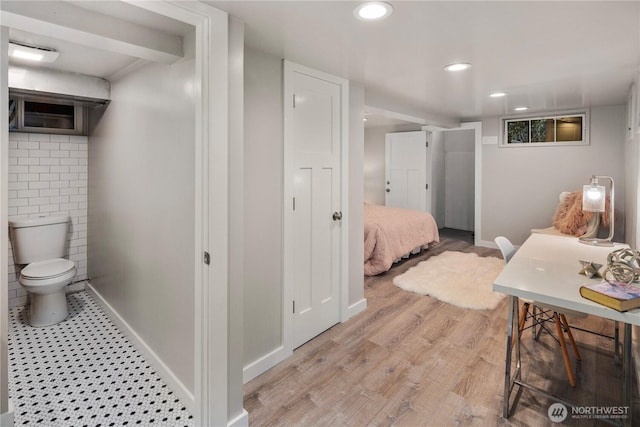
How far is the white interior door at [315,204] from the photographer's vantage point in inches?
98.6

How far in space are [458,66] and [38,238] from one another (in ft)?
12.4

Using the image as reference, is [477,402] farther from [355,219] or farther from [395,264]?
[395,264]

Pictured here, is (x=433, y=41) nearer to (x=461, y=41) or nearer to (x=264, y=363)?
(x=461, y=41)

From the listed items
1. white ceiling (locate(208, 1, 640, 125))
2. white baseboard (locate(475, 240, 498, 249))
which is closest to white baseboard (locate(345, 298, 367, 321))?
white ceiling (locate(208, 1, 640, 125))

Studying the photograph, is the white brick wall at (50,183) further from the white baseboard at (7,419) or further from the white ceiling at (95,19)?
the white baseboard at (7,419)

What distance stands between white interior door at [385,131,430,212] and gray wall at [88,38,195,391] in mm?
4797

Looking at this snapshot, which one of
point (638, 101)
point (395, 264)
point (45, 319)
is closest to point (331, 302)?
point (395, 264)

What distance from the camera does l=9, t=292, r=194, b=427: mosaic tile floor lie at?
6.20ft

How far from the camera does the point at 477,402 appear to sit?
1.99m

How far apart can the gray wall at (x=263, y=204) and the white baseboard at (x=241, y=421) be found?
1.33ft

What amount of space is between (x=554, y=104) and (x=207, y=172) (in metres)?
4.46

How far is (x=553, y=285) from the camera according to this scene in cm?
170

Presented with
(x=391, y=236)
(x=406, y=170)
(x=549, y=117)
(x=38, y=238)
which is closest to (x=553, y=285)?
(x=391, y=236)

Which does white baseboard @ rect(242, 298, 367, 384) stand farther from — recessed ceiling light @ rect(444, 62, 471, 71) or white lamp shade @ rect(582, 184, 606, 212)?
white lamp shade @ rect(582, 184, 606, 212)
